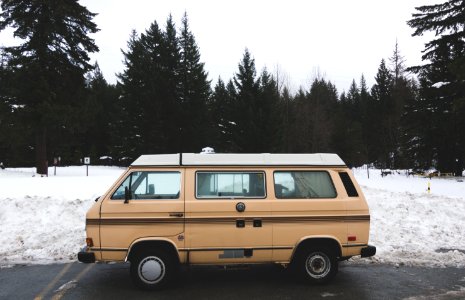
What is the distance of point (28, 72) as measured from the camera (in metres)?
29.9

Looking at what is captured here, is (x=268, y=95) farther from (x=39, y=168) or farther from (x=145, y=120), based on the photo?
(x=39, y=168)

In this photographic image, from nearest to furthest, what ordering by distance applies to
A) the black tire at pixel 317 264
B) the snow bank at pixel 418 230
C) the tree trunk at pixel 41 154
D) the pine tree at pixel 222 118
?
the black tire at pixel 317 264 < the snow bank at pixel 418 230 < the tree trunk at pixel 41 154 < the pine tree at pixel 222 118

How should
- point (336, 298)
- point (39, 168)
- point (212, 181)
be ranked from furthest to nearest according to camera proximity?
1. point (39, 168)
2. point (212, 181)
3. point (336, 298)

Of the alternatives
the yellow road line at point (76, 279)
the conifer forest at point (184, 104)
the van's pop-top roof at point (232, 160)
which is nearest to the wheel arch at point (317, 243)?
the van's pop-top roof at point (232, 160)

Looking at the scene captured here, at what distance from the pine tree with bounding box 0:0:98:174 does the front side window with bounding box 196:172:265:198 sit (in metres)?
25.7

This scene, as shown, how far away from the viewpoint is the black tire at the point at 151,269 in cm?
689

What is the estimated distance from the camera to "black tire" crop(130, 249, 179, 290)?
6.89 m

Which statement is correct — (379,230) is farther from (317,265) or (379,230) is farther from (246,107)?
(246,107)

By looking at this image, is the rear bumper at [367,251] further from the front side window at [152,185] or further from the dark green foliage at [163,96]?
the dark green foliage at [163,96]

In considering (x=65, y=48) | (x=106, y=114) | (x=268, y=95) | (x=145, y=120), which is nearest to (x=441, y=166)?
(x=268, y=95)

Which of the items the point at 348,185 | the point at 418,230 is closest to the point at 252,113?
the point at 418,230

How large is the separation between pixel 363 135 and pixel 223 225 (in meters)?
73.5

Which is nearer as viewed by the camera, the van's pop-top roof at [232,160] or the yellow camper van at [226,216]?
the yellow camper van at [226,216]

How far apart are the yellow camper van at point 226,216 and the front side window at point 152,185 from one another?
0.02 metres
